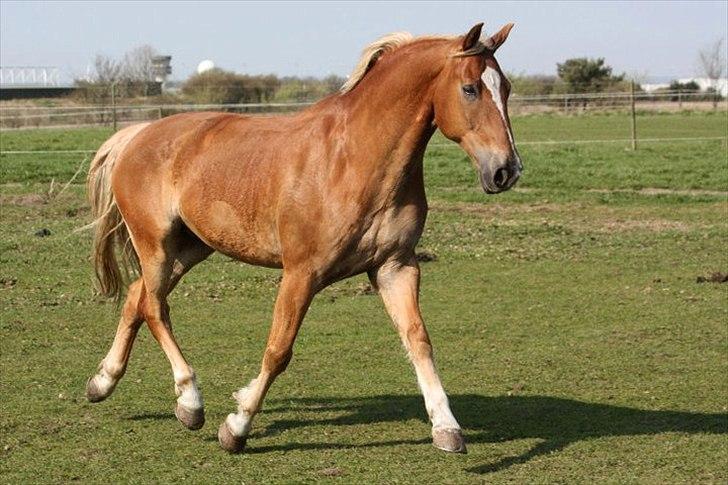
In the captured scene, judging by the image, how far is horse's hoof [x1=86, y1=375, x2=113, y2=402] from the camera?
751cm

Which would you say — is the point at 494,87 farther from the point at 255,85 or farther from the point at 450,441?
the point at 255,85

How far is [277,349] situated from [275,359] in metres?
0.06

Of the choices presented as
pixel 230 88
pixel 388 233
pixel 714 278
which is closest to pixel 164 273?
pixel 388 233

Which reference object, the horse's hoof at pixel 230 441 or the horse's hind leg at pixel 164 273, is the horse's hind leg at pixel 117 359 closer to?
the horse's hind leg at pixel 164 273

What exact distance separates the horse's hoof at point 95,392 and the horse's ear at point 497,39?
3.24 metres

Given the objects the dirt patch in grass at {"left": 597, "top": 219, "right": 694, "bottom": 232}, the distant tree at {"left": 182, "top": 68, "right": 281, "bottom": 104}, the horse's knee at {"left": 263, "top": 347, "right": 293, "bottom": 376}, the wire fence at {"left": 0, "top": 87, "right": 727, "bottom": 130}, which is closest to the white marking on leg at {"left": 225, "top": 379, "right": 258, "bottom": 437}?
the horse's knee at {"left": 263, "top": 347, "right": 293, "bottom": 376}

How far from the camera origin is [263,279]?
12852 millimetres

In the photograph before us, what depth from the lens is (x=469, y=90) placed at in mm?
6016

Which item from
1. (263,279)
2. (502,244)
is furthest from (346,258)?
(502,244)

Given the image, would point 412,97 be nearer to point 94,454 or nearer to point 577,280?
point 94,454

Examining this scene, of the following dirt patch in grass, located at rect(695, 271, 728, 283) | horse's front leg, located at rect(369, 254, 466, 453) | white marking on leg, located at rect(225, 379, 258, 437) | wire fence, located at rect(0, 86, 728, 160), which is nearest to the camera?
horse's front leg, located at rect(369, 254, 466, 453)

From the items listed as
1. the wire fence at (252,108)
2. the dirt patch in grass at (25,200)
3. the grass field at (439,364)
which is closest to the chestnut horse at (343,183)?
the grass field at (439,364)

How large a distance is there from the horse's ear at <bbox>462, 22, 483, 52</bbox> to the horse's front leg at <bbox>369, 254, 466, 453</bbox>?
4.12 feet

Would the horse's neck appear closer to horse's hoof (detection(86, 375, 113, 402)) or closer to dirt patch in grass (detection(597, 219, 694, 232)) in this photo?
horse's hoof (detection(86, 375, 113, 402))
